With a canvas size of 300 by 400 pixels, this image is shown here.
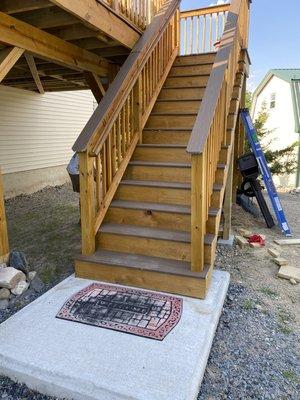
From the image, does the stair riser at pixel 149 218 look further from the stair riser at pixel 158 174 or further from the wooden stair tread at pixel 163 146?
the wooden stair tread at pixel 163 146

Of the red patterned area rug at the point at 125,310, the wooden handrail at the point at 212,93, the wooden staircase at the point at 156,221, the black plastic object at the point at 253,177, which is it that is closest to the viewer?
the red patterned area rug at the point at 125,310

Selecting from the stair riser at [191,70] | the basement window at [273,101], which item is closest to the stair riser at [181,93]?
the stair riser at [191,70]

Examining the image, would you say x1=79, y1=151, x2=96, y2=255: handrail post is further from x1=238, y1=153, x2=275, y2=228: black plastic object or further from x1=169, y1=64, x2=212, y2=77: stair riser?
x1=238, y1=153, x2=275, y2=228: black plastic object

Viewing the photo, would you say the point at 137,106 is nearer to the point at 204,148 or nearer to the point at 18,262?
the point at 204,148

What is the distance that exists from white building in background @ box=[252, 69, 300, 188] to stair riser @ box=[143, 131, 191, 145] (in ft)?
30.9

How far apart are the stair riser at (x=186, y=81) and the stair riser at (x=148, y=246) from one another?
9.00ft

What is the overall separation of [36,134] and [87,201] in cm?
596

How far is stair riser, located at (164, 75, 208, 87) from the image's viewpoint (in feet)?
16.0

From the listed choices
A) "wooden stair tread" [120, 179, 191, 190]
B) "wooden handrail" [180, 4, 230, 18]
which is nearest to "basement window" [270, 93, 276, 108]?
"wooden handrail" [180, 4, 230, 18]

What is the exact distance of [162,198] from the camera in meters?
3.50

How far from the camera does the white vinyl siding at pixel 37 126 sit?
7469 mm

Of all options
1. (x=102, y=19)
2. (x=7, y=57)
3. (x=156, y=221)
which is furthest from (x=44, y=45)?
(x=156, y=221)

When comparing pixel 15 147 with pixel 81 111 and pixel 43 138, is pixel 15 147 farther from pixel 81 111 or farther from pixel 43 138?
pixel 81 111

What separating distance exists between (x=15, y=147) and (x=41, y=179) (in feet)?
4.06
